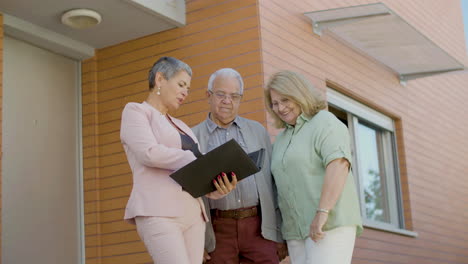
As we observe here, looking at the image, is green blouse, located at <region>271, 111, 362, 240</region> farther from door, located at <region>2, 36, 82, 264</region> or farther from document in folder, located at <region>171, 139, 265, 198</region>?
door, located at <region>2, 36, 82, 264</region>

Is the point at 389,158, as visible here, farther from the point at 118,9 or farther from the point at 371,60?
the point at 118,9

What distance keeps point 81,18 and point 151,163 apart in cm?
296

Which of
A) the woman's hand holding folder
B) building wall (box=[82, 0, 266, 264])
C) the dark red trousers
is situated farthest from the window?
the woman's hand holding folder

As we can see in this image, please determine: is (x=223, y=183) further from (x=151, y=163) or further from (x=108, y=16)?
(x=108, y=16)

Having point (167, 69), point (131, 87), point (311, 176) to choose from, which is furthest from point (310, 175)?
point (131, 87)

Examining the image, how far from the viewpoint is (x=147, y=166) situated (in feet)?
11.1

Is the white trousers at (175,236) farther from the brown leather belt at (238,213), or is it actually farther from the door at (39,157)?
the door at (39,157)

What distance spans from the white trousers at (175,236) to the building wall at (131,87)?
2.40 meters

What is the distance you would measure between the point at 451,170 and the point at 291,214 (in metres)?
6.34

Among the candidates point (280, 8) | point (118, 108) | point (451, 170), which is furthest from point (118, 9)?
point (451, 170)

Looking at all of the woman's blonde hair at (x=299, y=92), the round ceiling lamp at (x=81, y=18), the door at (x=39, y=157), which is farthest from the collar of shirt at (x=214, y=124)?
the door at (x=39, y=157)

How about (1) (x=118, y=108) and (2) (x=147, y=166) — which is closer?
(2) (x=147, y=166)

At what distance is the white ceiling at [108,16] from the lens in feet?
19.0

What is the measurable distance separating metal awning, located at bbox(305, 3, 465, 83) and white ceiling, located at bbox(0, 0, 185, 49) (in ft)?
4.33
